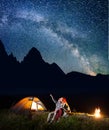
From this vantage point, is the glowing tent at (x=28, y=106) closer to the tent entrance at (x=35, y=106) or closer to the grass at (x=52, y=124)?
the tent entrance at (x=35, y=106)

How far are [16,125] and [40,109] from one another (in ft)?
20.1

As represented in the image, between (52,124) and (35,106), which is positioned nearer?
(52,124)

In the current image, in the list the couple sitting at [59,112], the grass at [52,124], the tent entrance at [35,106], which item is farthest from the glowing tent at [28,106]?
A: the couple sitting at [59,112]

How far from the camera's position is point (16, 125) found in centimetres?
1351

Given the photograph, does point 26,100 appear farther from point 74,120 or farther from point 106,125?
point 106,125

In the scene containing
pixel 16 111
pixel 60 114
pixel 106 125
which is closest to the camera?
pixel 106 125

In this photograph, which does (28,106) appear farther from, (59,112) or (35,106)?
(59,112)

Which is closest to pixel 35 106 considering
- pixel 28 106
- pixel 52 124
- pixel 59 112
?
pixel 28 106

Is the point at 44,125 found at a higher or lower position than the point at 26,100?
lower

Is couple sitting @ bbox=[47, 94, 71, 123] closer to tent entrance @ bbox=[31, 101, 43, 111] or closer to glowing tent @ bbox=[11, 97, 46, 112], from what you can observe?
glowing tent @ bbox=[11, 97, 46, 112]

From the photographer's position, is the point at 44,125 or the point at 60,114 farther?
the point at 60,114

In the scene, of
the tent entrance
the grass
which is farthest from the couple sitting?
the tent entrance

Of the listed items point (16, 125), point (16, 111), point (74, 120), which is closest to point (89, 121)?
point (74, 120)

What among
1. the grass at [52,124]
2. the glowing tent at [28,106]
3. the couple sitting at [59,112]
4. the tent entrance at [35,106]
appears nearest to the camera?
the grass at [52,124]
